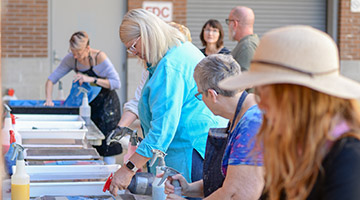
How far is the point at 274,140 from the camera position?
55.7 inches

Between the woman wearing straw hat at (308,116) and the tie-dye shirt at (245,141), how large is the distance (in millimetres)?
622

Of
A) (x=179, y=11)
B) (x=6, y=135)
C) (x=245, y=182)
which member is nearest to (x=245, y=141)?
(x=245, y=182)

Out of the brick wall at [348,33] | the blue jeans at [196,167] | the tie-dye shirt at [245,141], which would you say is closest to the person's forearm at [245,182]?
the tie-dye shirt at [245,141]

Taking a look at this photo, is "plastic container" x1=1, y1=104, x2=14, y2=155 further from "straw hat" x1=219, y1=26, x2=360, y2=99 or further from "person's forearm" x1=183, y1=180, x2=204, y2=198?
"straw hat" x1=219, y1=26, x2=360, y2=99

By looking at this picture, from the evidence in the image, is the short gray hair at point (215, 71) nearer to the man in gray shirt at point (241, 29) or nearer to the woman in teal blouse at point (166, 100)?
the woman in teal blouse at point (166, 100)

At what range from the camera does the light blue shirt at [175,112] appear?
9.80 feet

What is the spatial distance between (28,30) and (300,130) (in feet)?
30.5

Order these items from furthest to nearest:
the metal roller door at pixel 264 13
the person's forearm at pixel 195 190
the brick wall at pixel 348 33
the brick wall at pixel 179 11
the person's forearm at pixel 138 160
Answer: the brick wall at pixel 348 33 < the metal roller door at pixel 264 13 < the brick wall at pixel 179 11 < the person's forearm at pixel 138 160 < the person's forearm at pixel 195 190

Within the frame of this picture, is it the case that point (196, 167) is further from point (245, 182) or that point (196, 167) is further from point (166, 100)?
point (245, 182)

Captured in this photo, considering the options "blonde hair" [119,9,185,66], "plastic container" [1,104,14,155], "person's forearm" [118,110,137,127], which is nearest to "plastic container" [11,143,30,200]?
"plastic container" [1,104,14,155]

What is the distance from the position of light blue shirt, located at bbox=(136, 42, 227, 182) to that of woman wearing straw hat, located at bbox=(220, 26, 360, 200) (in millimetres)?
1571

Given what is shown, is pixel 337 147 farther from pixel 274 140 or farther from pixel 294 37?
pixel 294 37

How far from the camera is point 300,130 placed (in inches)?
54.4

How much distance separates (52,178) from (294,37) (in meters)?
2.23
